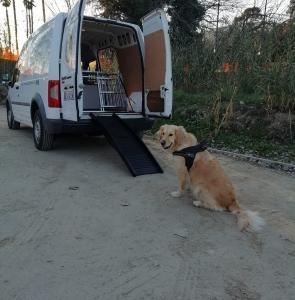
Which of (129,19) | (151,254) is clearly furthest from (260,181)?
(129,19)

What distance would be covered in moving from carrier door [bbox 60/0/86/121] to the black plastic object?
384 millimetres

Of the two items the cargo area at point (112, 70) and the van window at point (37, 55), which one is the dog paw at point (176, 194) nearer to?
the cargo area at point (112, 70)

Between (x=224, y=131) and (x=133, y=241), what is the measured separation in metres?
5.09

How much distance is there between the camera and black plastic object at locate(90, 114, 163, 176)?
566 centimetres

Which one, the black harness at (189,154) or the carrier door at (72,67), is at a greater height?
the carrier door at (72,67)

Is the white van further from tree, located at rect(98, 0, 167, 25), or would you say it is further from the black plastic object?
tree, located at rect(98, 0, 167, 25)

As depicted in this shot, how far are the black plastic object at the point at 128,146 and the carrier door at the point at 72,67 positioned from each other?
0.38 m

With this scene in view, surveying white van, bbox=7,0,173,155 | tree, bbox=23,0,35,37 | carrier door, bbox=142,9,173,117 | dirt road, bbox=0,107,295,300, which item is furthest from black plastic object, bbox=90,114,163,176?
tree, bbox=23,0,35,37

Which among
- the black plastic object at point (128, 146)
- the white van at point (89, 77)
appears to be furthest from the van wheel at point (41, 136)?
the black plastic object at point (128, 146)

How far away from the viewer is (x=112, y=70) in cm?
874

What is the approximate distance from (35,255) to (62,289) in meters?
0.59

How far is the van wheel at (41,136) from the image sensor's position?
22.1 feet

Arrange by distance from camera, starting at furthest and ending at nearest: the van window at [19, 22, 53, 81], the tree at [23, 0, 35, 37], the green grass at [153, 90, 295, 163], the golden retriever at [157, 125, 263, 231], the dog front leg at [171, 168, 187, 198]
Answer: the tree at [23, 0, 35, 37], the green grass at [153, 90, 295, 163], the van window at [19, 22, 53, 81], the dog front leg at [171, 168, 187, 198], the golden retriever at [157, 125, 263, 231]

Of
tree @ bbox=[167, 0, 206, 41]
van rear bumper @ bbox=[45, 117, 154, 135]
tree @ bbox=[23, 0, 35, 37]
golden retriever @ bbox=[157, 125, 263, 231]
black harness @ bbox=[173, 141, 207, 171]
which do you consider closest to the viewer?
golden retriever @ bbox=[157, 125, 263, 231]
